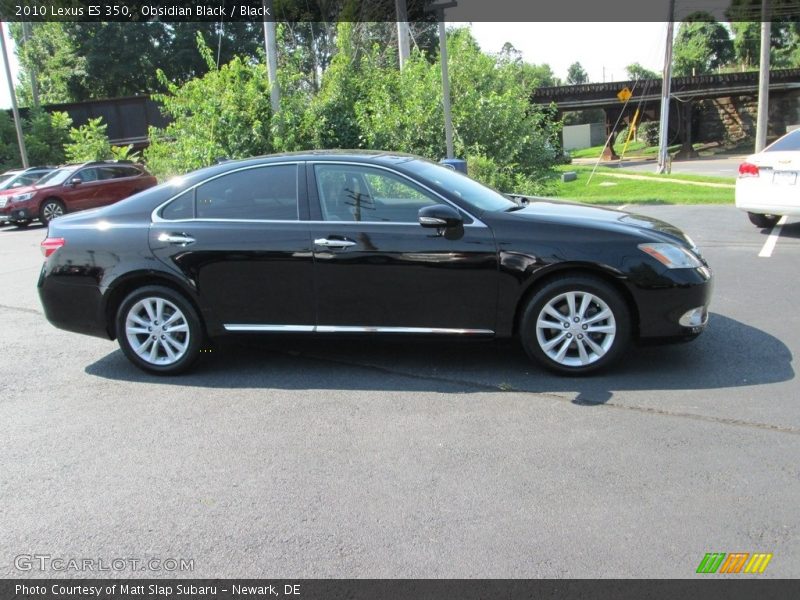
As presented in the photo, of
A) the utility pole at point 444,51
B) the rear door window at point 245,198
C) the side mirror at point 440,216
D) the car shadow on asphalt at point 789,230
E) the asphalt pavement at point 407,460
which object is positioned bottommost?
the car shadow on asphalt at point 789,230

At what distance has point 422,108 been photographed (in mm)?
16375

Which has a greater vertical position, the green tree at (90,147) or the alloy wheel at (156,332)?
the green tree at (90,147)

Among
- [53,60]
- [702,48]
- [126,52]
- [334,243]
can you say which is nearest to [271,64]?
[334,243]

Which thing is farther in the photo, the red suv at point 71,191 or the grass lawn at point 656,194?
the red suv at point 71,191

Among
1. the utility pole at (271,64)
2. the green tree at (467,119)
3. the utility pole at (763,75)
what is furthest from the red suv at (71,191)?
the utility pole at (763,75)

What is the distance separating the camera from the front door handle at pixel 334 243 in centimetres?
519

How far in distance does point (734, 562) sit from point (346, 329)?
120 inches

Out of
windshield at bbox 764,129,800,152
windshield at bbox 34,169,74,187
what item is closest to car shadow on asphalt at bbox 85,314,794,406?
windshield at bbox 764,129,800,152

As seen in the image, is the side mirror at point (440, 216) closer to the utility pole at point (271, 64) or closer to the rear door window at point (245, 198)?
the rear door window at point (245, 198)

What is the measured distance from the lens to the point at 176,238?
540cm

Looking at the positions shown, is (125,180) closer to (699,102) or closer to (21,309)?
(21,309)
